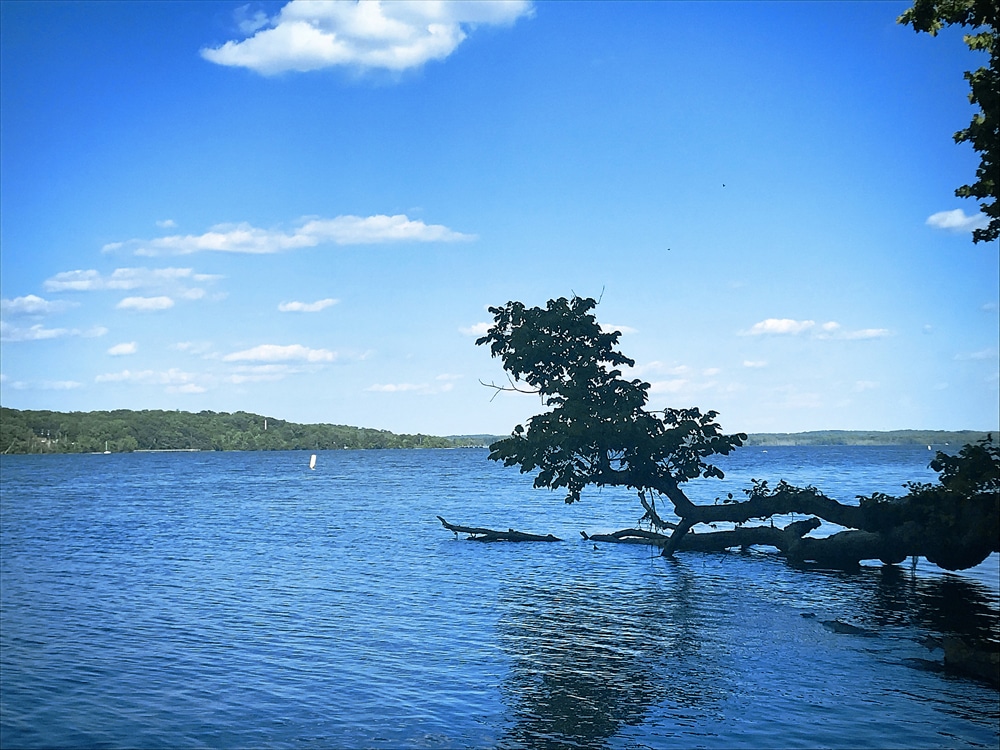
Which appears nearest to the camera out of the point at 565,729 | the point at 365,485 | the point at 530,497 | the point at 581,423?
the point at 565,729

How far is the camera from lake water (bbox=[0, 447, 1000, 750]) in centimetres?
2159

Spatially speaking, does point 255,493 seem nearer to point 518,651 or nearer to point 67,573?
point 67,573

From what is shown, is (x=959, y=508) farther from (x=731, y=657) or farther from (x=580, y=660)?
(x=580, y=660)

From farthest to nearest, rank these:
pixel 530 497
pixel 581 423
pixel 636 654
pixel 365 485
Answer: pixel 365 485
pixel 530 497
pixel 581 423
pixel 636 654

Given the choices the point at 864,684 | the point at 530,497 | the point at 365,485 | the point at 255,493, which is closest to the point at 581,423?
the point at 864,684

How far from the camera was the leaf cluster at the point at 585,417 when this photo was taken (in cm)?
4897

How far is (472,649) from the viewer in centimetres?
3006

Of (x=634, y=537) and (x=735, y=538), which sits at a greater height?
(x=735, y=538)

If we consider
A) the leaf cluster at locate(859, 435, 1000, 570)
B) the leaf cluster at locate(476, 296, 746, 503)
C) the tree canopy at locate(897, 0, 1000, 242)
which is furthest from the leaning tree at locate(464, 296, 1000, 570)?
the tree canopy at locate(897, 0, 1000, 242)

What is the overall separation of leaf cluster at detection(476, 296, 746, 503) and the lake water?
18.5ft

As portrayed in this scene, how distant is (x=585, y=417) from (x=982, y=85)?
27127 millimetres

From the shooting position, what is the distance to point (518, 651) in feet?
97.3

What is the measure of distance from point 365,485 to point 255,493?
2578cm

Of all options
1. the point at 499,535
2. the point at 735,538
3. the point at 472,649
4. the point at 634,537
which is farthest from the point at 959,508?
the point at 499,535
